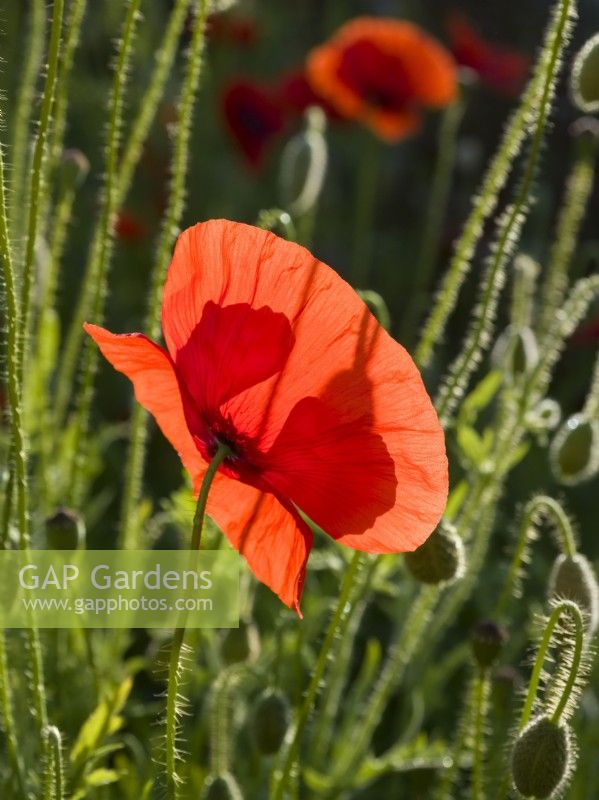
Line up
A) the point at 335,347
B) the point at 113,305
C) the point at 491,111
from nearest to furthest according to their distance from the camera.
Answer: the point at 335,347
the point at 113,305
the point at 491,111

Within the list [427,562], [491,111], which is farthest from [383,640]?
[491,111]

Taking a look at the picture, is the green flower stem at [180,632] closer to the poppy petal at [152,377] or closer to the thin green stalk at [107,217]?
the poppy petal at [152,377]

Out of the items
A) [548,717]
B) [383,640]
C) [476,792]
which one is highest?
[548,717]

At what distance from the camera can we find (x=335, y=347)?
3.55ft


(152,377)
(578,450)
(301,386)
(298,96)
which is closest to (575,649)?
(301,386)

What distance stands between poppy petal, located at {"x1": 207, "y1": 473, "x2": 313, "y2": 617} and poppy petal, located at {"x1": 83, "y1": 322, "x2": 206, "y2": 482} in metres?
0.07

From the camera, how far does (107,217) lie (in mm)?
1420

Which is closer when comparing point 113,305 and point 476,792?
point 476,792

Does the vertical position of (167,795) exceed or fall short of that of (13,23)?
it falls short

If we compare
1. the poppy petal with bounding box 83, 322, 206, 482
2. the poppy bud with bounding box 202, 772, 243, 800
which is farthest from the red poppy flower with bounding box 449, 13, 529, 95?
the poppy petal with bounding box 83, 322, 206, 482

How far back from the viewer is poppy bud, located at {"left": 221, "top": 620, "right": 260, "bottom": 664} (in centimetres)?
165

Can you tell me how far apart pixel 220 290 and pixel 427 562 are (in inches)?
16.3

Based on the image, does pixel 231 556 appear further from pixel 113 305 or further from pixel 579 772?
pixel 113 305

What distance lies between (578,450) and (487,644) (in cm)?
34
